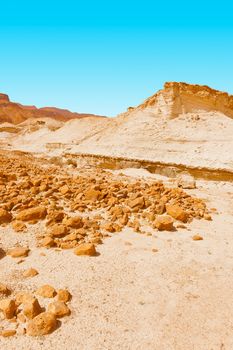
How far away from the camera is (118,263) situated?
4242 millimetres

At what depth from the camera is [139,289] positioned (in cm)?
362

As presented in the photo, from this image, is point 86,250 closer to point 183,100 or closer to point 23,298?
point 23,298

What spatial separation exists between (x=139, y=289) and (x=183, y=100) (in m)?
19.4

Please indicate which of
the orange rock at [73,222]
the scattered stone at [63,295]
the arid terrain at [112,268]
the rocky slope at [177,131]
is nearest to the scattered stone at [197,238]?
the arid terrain at [112,268]

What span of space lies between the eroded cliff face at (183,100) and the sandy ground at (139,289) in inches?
656

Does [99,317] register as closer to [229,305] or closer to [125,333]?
[125,333]

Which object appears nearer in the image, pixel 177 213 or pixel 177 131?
pixel 177 213

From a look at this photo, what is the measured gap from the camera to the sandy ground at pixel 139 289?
9.20 ft

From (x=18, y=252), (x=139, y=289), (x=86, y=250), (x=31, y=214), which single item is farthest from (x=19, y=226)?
(x=139, y=289)

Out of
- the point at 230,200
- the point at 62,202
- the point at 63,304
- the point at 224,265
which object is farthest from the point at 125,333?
the point at 230,200

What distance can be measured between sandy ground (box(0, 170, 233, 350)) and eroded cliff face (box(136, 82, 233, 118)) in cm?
1666

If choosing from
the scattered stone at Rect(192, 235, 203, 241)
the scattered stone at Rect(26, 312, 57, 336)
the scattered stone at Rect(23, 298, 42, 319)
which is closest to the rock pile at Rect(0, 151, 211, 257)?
the scattered stone at Rect(192, 235, 203, 241)

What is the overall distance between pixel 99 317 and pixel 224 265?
2235 mm

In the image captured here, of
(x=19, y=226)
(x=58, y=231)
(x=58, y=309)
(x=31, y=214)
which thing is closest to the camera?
(x=58, y=309)
